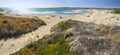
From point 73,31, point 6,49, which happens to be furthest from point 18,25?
point 73,31

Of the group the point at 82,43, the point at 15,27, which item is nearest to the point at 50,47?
the point at 82,43

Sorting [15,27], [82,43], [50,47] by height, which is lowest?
[15,27]

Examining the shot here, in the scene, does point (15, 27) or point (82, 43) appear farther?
point (15, 27)

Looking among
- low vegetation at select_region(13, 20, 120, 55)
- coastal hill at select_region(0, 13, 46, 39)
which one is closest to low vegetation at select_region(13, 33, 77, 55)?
low vegetation at select_region(13, 20, 120, 55)

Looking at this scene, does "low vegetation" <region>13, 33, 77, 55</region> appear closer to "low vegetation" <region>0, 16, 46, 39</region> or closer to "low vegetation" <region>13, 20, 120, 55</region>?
"low vegetation" <region>13, 20, 120, 55</region>

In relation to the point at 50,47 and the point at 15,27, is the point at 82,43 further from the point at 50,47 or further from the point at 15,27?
the point at 15,27

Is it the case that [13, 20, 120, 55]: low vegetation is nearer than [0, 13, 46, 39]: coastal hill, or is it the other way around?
[13, 20, 120, 55]: low vegetation

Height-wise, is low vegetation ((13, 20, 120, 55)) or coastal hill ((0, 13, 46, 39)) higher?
low vegetation ((13, 20, 120, 55))

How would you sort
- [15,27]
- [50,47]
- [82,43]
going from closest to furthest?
[82,43], [50,47], [15,27]

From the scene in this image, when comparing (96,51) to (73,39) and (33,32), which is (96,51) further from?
(33,32)

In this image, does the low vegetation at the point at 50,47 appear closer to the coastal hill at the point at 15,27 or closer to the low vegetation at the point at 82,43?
the low vegetation at the point at 82,43

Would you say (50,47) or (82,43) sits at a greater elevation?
(82,43)

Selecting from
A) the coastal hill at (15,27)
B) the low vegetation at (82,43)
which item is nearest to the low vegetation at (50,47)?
the low vegetation at (82,43)

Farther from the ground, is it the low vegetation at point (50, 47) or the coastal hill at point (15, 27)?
the low vegetation at point (50, 47)
